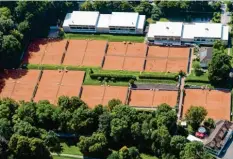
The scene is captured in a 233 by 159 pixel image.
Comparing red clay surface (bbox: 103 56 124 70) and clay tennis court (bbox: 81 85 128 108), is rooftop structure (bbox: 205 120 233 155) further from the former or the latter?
red clay surface (bbox: 103 56 124 70)

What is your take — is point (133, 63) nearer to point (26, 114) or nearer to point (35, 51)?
point (35, 51)

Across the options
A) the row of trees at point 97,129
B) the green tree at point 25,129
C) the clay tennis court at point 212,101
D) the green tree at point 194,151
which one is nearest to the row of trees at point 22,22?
the row of trees at point 97,129

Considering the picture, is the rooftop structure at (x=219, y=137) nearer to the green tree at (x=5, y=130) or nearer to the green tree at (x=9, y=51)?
the green tree at (x=5, y=130)

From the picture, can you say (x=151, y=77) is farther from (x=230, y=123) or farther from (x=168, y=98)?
(x=230, y=123)

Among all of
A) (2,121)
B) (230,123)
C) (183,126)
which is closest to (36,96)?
(2,121)

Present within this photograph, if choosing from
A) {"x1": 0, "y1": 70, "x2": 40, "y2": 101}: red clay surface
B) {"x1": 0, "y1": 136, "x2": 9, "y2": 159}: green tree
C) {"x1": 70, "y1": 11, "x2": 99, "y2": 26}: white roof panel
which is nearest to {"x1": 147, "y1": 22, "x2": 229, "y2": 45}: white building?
{"x1": 70, "y1": 11, "x2": 99, "y2": 26}: white roof panel

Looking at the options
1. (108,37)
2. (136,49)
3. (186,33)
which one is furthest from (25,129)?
(186,33)
